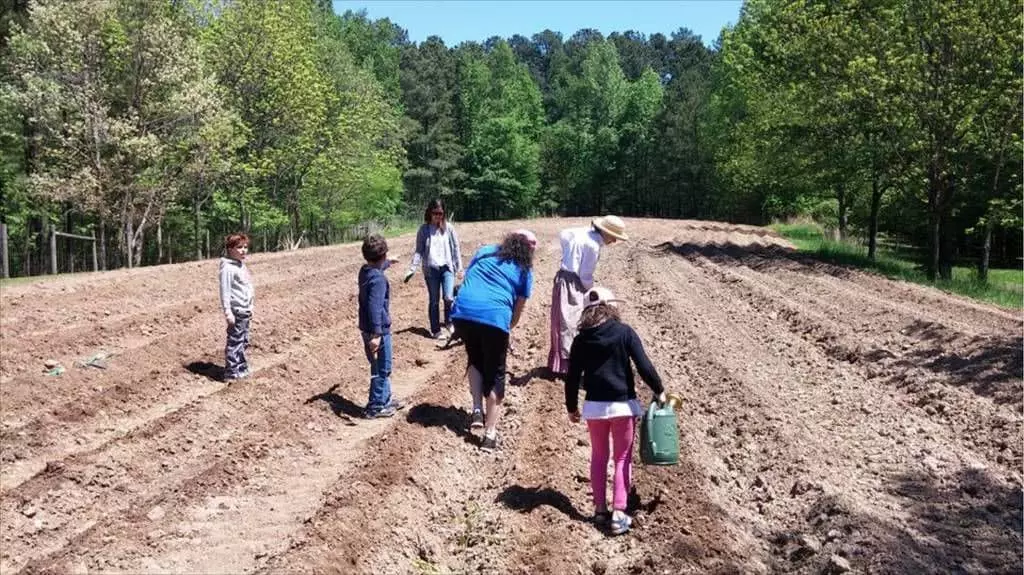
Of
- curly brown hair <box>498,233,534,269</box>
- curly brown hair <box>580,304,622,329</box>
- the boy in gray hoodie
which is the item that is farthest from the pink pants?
the boy in gray hoodie

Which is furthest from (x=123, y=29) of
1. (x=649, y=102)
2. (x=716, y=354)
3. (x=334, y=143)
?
(x=649, y=102)

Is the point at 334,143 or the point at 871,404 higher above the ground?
the point at 334,143

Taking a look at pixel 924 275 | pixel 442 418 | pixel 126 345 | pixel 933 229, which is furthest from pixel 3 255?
pixel 924 275

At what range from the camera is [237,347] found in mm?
9039

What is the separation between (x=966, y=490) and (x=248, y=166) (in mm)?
27312

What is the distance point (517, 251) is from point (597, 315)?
157 centimetres

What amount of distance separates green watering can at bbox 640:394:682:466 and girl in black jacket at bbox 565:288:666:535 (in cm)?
9

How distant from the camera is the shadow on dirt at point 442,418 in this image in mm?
7598

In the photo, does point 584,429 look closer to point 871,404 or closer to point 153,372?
point 871,404

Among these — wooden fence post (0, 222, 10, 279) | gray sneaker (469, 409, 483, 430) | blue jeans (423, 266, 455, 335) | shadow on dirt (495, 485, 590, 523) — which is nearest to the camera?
shadow on dirt (495, 485, 590, 523)

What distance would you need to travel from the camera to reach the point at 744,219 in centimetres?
5909

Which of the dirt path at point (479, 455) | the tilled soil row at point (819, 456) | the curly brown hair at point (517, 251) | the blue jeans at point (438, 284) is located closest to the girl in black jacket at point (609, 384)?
the dirt path at point (479, 455)

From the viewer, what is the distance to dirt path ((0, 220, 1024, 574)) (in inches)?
210

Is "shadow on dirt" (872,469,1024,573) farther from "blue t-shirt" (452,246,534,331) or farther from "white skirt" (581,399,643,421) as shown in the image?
"blue t-shirt" (452,246,534,331)
